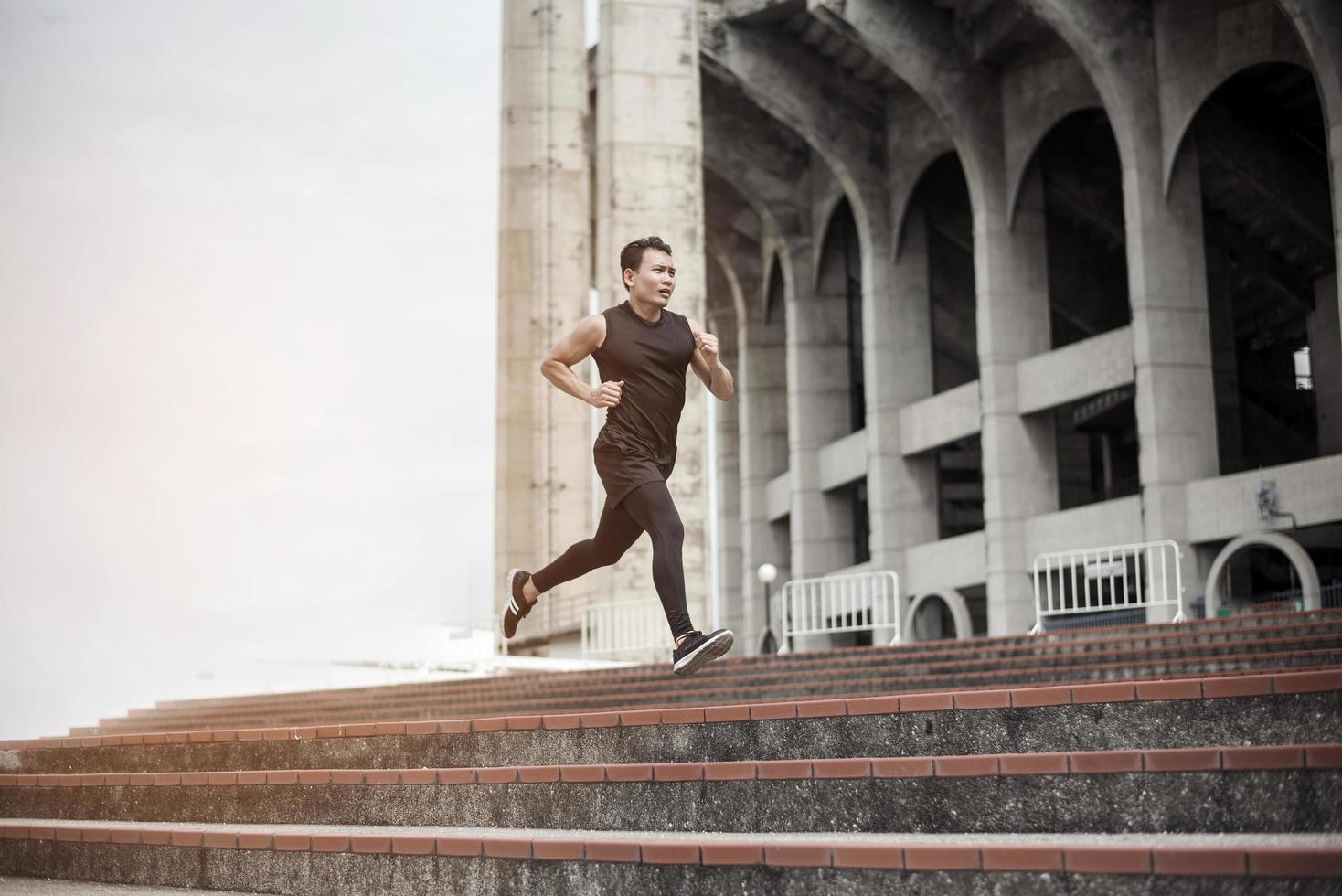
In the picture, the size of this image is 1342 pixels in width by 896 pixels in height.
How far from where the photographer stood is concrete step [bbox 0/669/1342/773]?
4543mm

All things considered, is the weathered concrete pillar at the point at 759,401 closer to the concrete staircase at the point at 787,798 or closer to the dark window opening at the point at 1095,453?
the dark window opening at the point at 1095,453

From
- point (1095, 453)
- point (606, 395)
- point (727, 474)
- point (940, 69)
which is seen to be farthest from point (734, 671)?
point (727, 474)

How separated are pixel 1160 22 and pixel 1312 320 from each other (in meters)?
6.91

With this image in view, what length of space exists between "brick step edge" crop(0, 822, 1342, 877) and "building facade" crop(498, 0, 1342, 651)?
1332 cm

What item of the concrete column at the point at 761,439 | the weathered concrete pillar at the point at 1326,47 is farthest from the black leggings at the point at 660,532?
the concrete column at the point at 761,439

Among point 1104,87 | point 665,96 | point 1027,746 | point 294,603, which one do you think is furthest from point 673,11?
point 1027,746

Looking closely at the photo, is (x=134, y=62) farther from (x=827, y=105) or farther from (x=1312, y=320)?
(x=1312, y=320)

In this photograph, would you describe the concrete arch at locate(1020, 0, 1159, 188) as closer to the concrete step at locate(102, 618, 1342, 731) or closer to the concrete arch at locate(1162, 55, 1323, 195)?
Result: the concrete arch at locate(1162, 55, 1323, 195)

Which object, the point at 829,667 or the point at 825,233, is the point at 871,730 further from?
the point at 825,233

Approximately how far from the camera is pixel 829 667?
965 centimetres

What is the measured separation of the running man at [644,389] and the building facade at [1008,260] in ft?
41.6

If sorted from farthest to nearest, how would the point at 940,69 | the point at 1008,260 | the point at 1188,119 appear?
1. the point at 1008,260
2. the point at 940,69
3. the point at 1188,119

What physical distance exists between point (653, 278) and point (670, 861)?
8.04ft

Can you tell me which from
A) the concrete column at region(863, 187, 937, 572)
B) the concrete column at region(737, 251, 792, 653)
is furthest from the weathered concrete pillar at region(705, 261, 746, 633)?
the concrete column at region(863, 187, 937, 572)
